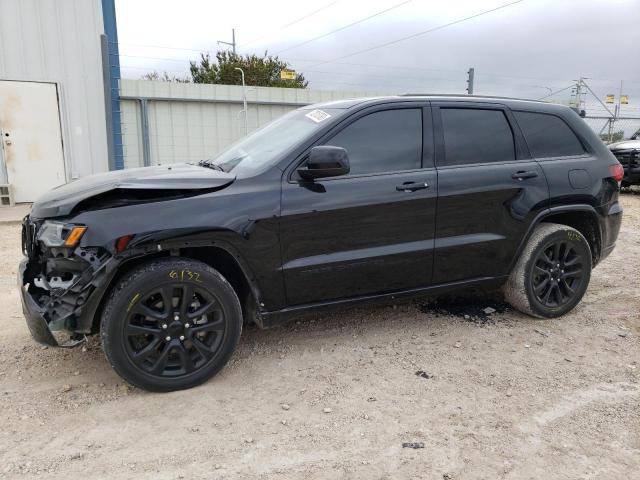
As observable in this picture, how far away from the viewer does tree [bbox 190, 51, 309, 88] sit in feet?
112

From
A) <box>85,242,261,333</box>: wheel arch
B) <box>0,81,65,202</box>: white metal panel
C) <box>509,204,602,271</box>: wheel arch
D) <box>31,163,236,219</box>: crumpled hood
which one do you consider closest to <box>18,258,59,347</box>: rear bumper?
<box>85,242,261,333</box>: wheel arch

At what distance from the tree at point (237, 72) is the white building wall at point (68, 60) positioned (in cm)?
2369

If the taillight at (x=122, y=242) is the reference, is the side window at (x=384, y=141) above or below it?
above

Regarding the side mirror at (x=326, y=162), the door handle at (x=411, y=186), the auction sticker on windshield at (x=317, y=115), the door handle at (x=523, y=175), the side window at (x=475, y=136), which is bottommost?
the door handle at (x=411, y=186)

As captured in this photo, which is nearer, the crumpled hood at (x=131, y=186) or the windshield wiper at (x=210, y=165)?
the crumpled hood at (x=131, y=186)

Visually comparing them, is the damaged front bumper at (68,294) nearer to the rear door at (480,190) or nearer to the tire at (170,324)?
the tire at (170,324)

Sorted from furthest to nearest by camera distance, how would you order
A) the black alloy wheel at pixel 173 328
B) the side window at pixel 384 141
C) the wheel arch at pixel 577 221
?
the wheel arch at pixel 577 221
the side window at pixel 384 141
the black alloy wheel at pixel 173 328

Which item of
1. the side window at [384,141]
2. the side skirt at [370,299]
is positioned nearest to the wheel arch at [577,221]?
the side skirt at [370,299]

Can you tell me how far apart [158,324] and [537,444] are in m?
2.17

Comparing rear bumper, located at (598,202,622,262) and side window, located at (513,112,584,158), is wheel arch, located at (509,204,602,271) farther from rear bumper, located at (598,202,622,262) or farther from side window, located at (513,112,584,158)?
side window, located at (513,112,584,158)

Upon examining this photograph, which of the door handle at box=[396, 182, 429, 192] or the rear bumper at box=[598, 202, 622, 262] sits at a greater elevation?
the door handle at box=[396, 182, 429, 192]

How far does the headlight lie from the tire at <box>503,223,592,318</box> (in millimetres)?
3187

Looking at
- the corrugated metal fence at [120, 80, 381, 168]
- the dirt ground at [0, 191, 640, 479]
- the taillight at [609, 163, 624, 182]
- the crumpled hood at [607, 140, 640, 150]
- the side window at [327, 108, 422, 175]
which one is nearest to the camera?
the dirt ground at [0, 191, 640, 479]

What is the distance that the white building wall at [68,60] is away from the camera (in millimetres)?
9891
